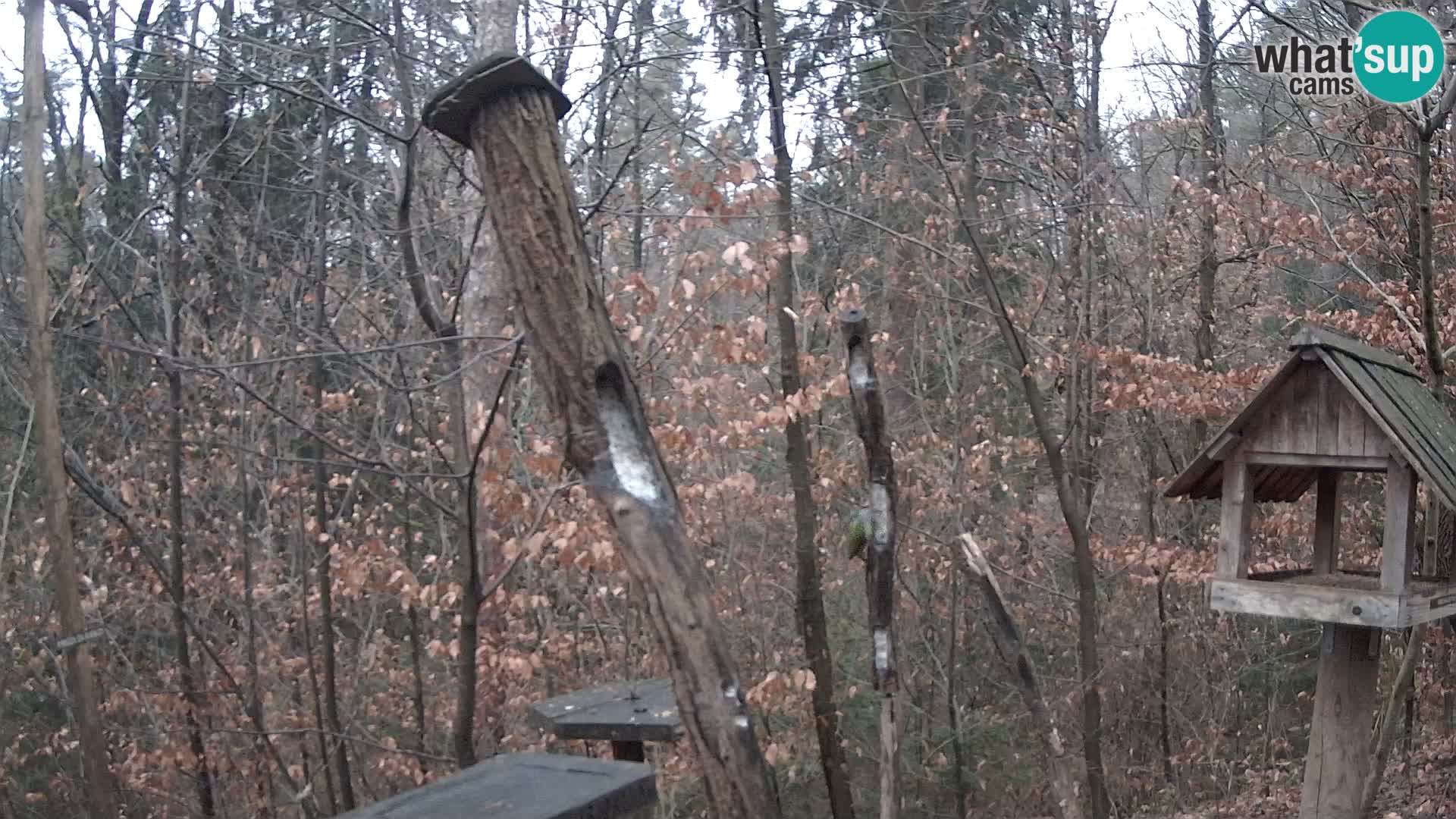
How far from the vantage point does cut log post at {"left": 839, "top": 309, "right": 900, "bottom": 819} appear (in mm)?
4270

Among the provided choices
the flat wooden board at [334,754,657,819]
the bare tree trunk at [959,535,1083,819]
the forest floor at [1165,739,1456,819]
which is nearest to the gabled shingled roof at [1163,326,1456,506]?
the bare tree trunk at [959,535,1083,819]

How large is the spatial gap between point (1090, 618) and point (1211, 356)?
10.3 ft

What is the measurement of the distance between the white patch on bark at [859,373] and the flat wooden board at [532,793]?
5.33ft

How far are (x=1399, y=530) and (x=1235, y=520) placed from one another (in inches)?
21.4

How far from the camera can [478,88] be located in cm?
314

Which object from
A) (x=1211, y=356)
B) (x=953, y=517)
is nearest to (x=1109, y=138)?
(x=1211, y=356)

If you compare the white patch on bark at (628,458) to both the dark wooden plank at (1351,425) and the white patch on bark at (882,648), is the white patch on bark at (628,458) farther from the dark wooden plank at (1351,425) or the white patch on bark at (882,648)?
the dark wooden plank at (1351,425)

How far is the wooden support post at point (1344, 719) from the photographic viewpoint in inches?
174

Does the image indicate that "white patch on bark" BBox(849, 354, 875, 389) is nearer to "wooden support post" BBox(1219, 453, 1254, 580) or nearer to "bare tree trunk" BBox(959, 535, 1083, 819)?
"bare tree trunk" BBox(959, 535, 1083, 819)

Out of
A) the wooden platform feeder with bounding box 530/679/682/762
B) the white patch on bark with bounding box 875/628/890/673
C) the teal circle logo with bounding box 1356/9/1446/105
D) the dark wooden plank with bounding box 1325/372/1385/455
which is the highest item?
the teal circle logo with bounding box 1356/9/1446/105

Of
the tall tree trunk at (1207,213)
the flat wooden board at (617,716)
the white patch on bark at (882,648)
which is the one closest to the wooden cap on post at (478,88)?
the flat wooden board at (617,716)

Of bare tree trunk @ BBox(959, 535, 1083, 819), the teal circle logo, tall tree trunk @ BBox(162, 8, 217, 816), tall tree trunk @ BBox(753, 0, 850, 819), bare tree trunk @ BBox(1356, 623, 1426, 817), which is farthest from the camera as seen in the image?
tall tree trunk @ BBox(753, 0, 850, 819)

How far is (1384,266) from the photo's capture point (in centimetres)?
934

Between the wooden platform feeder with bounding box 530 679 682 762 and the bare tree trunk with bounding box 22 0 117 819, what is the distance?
11.6ft
